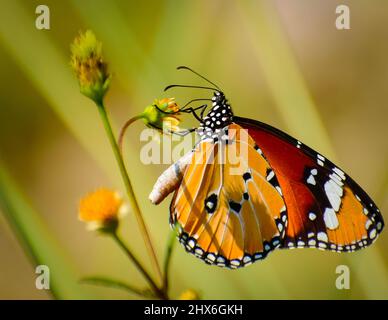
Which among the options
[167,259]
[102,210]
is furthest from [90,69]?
[167,259]

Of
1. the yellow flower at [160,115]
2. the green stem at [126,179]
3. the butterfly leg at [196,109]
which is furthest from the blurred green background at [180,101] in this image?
the yellow flower at [160,115]

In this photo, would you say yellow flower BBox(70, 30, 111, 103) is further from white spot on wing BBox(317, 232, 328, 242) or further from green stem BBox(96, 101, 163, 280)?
white spot on wing BBox(317, 232, 328, 242)

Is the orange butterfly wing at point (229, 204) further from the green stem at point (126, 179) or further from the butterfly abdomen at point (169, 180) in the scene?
the green stem at point (126, 179)

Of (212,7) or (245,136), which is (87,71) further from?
(212,7)

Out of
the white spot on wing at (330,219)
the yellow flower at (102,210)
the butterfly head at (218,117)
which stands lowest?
the white spot on wing at (330,219)

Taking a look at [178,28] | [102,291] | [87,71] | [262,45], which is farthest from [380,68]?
[102,291]

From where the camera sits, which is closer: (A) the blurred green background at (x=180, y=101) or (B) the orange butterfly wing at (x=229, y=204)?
(B) the orange butterfly wing at (x=229, y=204)
